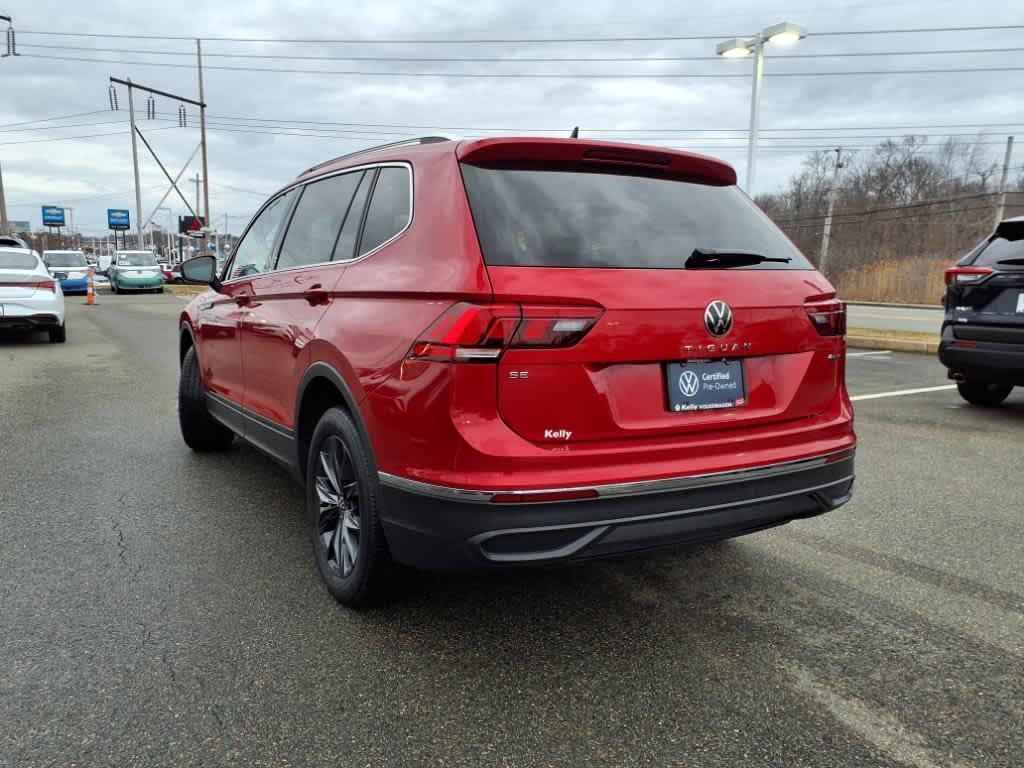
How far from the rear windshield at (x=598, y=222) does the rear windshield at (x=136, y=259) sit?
33.3m

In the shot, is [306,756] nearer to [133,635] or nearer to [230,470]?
[133,635]

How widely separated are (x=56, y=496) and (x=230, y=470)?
39.3 inches

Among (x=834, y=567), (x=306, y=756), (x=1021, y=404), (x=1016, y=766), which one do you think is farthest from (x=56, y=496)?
(x=1021, y=404)

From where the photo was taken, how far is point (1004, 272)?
253 inches

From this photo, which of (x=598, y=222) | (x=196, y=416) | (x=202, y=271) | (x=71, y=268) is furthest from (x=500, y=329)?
(x=71, y=268)

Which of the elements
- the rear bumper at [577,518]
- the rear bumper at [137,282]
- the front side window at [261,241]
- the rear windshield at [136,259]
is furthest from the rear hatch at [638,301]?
the rear windshield at [136,259]

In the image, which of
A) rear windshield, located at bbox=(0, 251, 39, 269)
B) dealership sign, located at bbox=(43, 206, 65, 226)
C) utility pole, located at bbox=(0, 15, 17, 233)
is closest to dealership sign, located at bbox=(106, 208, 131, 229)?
dealership sign, located at bbox=(43, 206, 65, 226)

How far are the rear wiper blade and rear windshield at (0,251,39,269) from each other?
1247cm

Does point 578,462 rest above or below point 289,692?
above

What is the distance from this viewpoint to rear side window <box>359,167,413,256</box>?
2.88m

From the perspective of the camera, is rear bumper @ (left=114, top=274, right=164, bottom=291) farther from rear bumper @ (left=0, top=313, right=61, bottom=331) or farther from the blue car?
rear bumper @ (left=0, top=313, right=61, bottom=331)

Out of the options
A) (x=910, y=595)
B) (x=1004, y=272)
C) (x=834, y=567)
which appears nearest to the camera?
(x=910, y=595)

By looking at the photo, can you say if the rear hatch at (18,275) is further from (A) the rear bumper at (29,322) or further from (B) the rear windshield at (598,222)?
(B) the rear windshield at (598,222)

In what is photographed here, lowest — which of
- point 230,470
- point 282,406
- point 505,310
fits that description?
point 230,470
